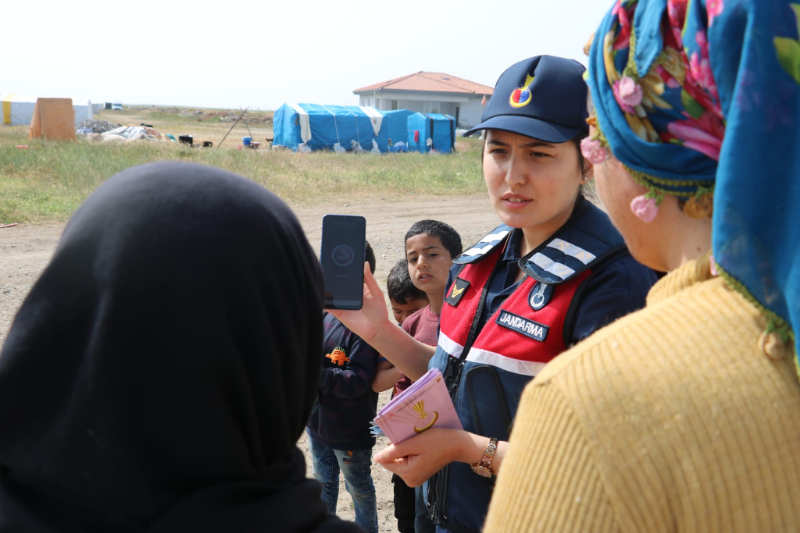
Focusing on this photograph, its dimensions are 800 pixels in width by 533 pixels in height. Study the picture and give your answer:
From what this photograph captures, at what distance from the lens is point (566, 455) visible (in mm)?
885

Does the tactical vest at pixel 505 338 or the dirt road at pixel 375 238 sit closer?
the tactical vest at pixel 505 338

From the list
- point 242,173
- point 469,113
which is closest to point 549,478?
point 242,173

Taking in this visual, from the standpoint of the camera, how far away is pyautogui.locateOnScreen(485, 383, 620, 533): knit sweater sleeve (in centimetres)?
87

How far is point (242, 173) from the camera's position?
15.6 metres

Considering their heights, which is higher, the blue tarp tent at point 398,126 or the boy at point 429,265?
the blue tarp tent at point 398,126

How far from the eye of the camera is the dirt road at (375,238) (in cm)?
402

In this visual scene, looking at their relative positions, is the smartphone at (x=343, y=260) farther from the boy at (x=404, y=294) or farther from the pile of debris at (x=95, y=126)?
the pile of debris at (x=95, y=126)

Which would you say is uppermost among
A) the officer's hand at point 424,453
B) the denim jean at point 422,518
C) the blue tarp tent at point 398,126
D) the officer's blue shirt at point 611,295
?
the blue tarp tent at point 398,126

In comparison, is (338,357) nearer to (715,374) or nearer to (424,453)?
(424,453)

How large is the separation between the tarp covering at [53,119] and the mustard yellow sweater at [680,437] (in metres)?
27.4

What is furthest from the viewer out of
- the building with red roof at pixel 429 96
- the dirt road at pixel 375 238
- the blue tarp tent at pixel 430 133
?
the building with red roof at pixel 429 96

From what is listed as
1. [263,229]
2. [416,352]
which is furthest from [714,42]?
[416,352]

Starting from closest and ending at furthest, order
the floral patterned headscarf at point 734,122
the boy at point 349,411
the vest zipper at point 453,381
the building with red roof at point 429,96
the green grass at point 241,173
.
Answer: the floral patterned headscarf at point 734,122 → the vest zipper at point 453,381 → the boy at point 349,411 → the green grass at point 241,173 → the building with red roof at point 429,96

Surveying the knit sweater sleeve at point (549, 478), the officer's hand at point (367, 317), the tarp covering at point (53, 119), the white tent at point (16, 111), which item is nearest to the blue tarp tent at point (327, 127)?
the tarp covering at point (53, 119)
